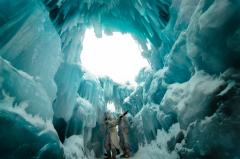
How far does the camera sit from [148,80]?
1283 centimetres

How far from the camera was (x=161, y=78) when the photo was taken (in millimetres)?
10250

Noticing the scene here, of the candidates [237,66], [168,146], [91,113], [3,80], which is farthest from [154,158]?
[3,80]

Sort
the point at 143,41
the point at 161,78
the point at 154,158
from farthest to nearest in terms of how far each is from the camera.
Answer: the point at 143,41
the point at 161,78
the point at 154,158

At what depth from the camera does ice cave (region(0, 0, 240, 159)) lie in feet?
15.1

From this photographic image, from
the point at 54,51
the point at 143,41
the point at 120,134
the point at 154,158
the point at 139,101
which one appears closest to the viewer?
the point at 54,51

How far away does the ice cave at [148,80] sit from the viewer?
4608 millimetres

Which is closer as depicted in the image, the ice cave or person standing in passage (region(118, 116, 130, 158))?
the ice cave

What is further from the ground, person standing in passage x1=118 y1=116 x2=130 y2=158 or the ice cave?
the ice cave

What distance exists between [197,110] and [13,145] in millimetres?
4887

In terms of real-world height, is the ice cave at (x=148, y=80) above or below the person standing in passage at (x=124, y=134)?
above

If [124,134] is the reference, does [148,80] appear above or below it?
above

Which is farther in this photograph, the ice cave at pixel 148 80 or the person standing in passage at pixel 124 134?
the person standing in passage at pixel 124 134

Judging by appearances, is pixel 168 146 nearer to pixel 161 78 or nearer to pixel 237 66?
pixel 161 78

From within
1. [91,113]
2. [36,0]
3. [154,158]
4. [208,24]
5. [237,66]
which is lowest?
[154,158]
